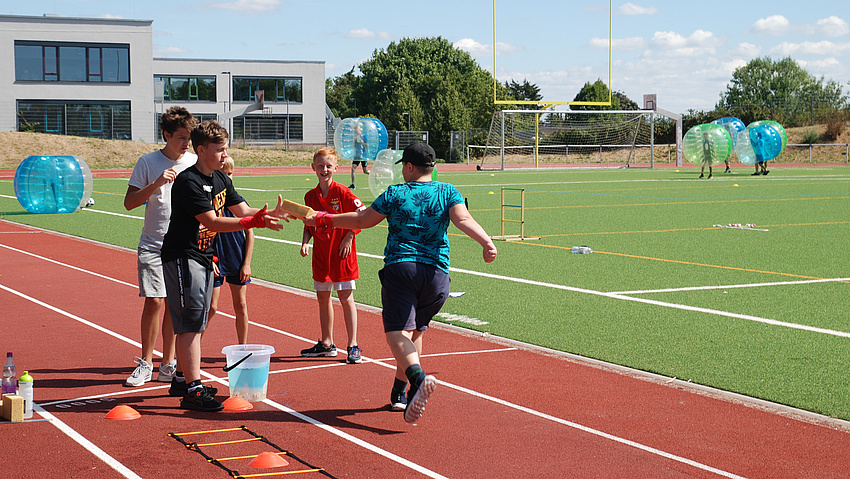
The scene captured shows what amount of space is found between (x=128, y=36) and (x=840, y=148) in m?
53.7

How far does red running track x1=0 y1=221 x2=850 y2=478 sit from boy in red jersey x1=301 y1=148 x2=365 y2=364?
0.24 metres

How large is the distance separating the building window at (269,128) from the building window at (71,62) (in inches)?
506

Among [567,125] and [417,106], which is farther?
[417,106]

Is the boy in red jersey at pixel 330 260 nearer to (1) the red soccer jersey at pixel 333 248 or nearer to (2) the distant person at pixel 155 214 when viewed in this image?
(1) the red soccer jersey at pixel 333 248

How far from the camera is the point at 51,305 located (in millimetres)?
10102

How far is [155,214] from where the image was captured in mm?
6750

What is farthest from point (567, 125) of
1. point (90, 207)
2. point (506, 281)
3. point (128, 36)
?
point (506, 281)

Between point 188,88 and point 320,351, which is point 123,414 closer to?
point 320,351

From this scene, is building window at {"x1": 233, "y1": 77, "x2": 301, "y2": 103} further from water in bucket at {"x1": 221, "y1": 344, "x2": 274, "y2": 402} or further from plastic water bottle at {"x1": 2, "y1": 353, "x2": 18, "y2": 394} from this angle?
plastic water bottle at {"x1": 2, "y1": 353, "x2": 18, "y2": 394}

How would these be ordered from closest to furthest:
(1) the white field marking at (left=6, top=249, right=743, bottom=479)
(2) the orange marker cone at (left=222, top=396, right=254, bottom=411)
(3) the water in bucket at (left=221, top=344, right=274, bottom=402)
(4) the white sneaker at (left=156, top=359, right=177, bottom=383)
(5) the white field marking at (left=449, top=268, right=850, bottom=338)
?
(1) the white field marking at (left=6, top=249, right=743, bottom=479)
(2) the orange marker cone at (left=222, top=396, right=254, bottom=411)
(3) the water in bucket at (left=221, top=344, right=274, bottom=402)
(4) the white sneaker at (left=156, top=359, right=177, bottom=383)
(5) the white field marking at (left=449, top=268, right=850, bottom=338)

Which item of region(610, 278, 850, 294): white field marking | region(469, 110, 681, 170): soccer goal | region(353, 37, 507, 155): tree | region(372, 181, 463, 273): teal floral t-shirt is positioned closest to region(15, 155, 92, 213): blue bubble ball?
region(610, 278, 850, 294): white field marking

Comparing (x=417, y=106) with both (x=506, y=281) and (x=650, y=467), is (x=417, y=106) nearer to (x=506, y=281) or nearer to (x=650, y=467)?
(x=506, y=281)

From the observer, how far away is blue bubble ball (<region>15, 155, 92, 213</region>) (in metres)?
22.5

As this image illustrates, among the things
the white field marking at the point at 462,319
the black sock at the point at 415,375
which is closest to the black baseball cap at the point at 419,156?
the black sock at the point at 415,375
